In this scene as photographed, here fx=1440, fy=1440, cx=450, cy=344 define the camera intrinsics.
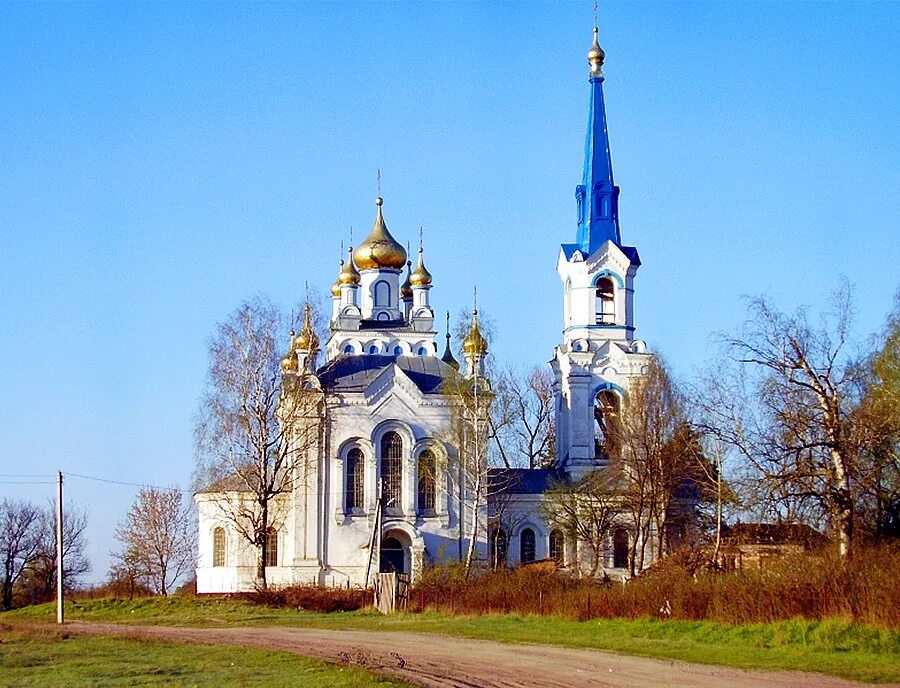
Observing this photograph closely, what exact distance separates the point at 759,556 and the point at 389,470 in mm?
18061

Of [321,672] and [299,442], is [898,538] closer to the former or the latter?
[321,672]

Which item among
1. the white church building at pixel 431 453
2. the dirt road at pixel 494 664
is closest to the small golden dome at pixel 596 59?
the white church building at pixel 431 453

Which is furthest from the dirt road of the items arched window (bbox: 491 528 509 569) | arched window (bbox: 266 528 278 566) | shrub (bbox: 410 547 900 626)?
arched window (bbox: 491 528 509 569)

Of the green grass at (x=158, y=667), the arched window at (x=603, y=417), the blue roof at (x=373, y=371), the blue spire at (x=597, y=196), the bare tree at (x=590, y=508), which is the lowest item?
the green grass at (x=158, y=667)

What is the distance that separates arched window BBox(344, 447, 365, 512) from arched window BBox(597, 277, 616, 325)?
9642mm

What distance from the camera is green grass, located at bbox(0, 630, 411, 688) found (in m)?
18.2

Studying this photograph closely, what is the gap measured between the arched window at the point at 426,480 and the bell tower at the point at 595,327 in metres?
4.94

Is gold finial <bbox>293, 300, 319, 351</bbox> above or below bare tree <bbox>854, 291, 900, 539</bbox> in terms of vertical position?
above

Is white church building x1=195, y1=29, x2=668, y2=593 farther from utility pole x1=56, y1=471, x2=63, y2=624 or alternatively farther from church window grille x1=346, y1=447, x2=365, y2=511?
utility pole x1=56, y1=471, x2=63, y2=624

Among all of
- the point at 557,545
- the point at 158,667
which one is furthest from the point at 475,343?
the point at 158,667

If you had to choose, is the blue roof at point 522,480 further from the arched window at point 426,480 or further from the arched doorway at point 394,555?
the arched doorway at point 394,555

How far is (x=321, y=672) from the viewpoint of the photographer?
1944cm

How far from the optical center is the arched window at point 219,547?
4834cm

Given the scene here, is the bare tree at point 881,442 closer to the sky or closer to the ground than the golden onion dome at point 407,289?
closer to the ground
